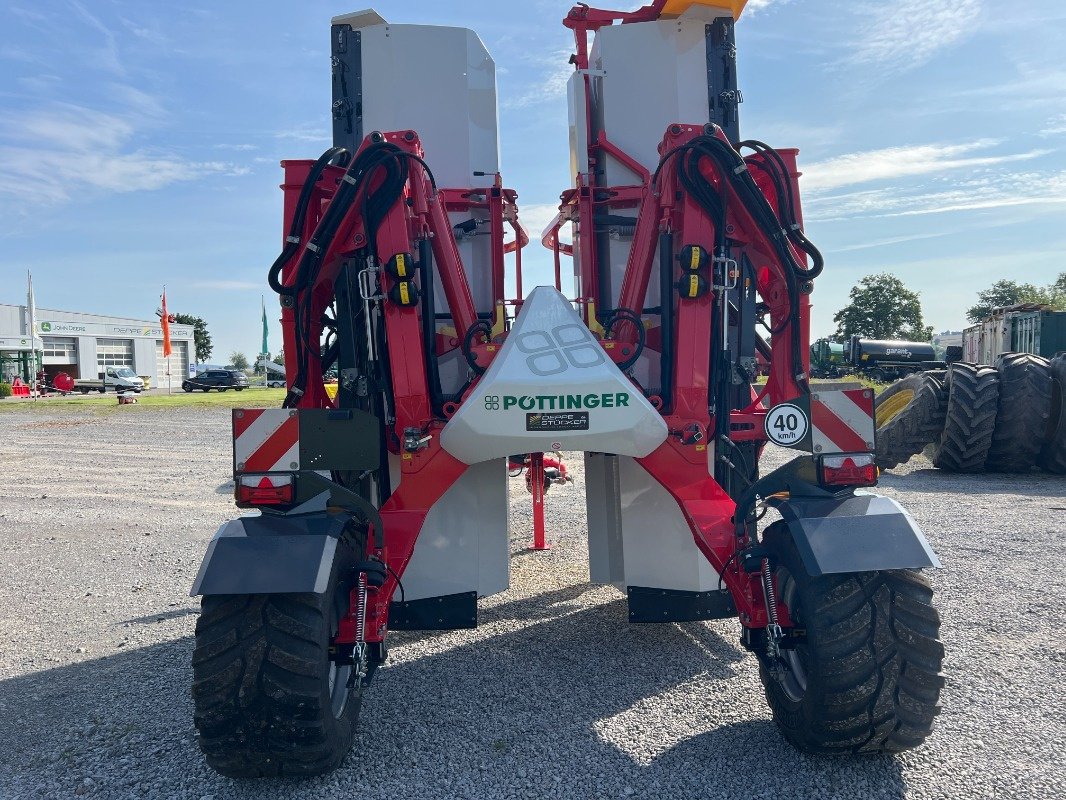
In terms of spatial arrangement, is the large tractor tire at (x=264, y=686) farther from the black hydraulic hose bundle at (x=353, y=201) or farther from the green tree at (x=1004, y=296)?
the green tree at (x=1004, y=296)

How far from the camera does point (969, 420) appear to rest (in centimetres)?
1103

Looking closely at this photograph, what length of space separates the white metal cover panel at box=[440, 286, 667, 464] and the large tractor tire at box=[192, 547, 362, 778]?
1.02 meters

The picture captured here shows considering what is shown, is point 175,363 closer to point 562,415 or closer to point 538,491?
point 538,491

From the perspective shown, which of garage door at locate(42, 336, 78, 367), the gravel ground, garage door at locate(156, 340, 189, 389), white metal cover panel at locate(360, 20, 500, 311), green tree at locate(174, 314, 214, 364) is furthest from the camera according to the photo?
green tree at locate(174, 314, 214, 364)

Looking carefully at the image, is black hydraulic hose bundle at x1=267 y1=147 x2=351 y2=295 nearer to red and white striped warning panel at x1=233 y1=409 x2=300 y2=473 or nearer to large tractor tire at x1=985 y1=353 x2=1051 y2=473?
red and white striped warning panel at x1=233 y1=409 x2=300 y2=473

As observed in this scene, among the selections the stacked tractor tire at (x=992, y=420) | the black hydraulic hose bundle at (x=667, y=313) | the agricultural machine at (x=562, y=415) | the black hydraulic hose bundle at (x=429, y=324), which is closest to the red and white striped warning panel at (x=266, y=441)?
the agricultural machine at (x=562, y=415)

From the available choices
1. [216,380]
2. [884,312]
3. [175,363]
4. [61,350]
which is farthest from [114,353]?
[884,312]

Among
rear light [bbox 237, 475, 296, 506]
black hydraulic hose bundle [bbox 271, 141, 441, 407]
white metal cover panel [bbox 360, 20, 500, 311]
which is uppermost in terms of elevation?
white metal cover panel [bbox 360, 20, 500, 311]

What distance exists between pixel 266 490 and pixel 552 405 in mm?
1266

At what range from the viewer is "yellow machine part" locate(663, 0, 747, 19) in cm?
477

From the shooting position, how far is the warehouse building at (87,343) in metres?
59.4

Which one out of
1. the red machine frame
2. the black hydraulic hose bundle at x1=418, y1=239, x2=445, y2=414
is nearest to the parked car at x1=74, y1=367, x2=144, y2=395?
the red machine frame

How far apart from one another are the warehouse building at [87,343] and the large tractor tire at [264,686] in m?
58.5

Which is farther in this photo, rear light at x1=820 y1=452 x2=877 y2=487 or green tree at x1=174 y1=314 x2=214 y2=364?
green tree at x1=174 y1=314 x2=214 y2=364
